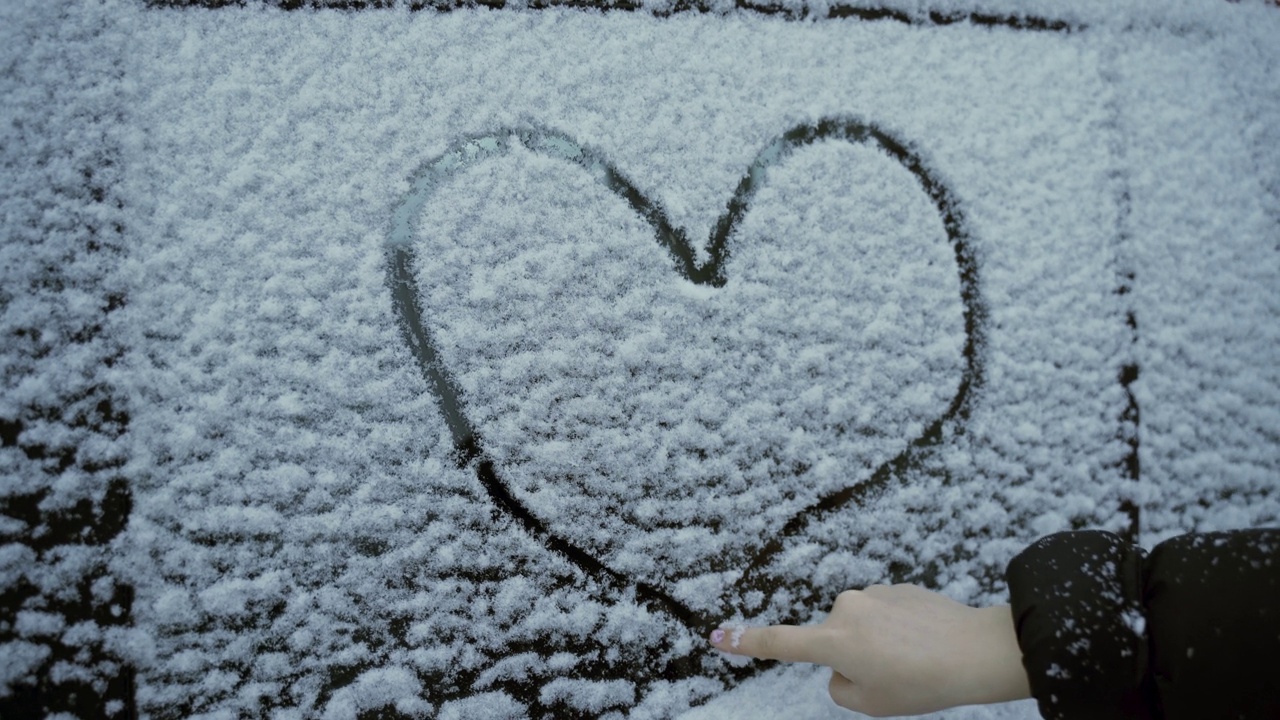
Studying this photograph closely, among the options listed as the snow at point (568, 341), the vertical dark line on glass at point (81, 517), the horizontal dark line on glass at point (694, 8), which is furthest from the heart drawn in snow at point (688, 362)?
the vertical dark line on glass at point (81, 517)

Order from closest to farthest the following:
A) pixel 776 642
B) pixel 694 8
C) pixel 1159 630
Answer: pixel 1159 630 → pixel 776 642 → pixel 694 8

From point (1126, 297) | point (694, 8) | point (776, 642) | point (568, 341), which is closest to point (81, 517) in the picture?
point (568, 341)

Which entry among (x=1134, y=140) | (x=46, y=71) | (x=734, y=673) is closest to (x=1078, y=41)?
(x=1134, y=140)

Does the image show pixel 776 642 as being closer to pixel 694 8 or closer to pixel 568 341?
pixel 568 341

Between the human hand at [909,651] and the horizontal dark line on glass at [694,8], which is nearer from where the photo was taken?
the human hand at [909,651]

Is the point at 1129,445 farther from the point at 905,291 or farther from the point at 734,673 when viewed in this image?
the point at 734,673

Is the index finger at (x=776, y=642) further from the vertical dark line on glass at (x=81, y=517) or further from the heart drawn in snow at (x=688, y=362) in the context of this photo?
the vertical dark line on glass at (x=81, y=517)
